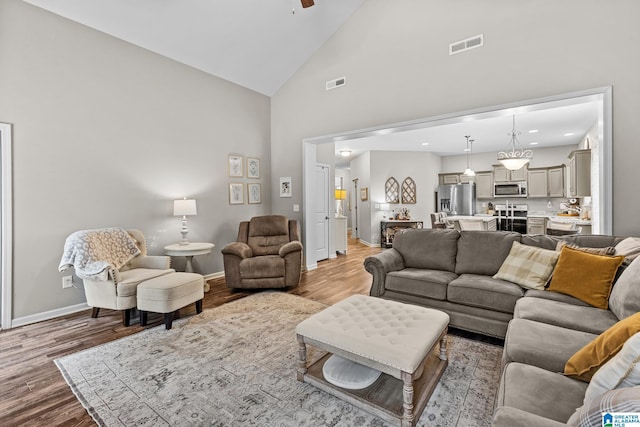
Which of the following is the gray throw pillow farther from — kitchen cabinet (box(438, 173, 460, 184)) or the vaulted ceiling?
kitchen cabinet (box(438, 173, 460, 184))

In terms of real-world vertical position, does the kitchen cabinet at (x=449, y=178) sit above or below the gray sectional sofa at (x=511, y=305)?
above

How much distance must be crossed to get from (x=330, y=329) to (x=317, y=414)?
1.56 feet

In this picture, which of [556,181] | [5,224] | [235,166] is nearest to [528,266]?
[235,166]

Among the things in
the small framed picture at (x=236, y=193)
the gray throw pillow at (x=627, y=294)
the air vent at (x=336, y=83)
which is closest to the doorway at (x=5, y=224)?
the small framed picture at (x=236, y=193)

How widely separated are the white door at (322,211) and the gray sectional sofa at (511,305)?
264cm

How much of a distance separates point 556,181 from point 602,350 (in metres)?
8.66

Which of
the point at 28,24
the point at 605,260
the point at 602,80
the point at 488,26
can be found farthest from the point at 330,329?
the point at 28,24

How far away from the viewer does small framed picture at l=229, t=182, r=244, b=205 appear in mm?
5223

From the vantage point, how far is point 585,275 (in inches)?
90.7

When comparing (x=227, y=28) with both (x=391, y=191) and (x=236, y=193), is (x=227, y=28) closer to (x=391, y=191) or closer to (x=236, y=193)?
(x=236, y=193)

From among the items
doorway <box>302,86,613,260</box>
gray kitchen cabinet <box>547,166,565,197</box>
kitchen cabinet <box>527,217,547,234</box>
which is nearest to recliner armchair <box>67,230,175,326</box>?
doorway <box>302,86,613,260</box>

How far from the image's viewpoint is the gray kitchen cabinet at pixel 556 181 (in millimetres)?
7918

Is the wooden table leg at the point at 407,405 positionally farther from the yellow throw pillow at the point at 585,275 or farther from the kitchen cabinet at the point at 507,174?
the kitchen cabinet at the point at 507,174

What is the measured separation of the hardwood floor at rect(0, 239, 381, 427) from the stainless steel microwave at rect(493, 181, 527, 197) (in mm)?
6195
